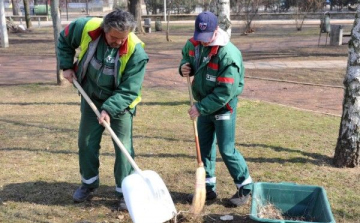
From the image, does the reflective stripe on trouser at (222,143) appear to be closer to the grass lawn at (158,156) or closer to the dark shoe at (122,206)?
the grass lawn at (158,156)

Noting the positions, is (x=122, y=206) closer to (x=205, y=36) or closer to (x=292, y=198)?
(x=292, y=198)

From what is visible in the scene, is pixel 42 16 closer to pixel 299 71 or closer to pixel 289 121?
pixel 299 71

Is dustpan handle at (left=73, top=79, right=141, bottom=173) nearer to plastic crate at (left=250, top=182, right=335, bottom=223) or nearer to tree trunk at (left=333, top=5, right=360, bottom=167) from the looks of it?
plastic crate at (left=250, top=182, right=335, bottom=223)

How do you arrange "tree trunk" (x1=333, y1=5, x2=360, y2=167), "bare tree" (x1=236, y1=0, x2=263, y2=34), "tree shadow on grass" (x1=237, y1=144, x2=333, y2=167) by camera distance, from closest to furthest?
"tree trunk" (x1=333, y1=5, x2=360, y2=167), "tree shadow on grass" (x1=237, y1=144, x2=333, y2=167), "bare tree" (x1=236, y1=0, x2=263, y2=34)

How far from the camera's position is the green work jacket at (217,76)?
12.0 ft

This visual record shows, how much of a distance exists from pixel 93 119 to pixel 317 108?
17.7ft

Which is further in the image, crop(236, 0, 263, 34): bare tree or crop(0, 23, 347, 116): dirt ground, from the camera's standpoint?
crop(236, 0, 263, 34): bare tree

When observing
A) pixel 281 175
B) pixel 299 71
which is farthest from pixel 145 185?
pixel 299 71

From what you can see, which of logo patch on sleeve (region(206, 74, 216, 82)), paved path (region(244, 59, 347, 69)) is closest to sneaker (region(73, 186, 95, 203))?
logo patch on sleeve (region(206, 74, 216, 82))

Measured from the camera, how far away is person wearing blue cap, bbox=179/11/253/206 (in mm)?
3654

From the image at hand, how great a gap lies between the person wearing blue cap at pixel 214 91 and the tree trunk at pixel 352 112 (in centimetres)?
144

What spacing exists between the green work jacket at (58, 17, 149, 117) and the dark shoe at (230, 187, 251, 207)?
1.18 meters

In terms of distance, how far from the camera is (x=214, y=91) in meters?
3.68

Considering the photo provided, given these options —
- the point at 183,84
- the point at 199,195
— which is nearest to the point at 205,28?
the point at 199,195
